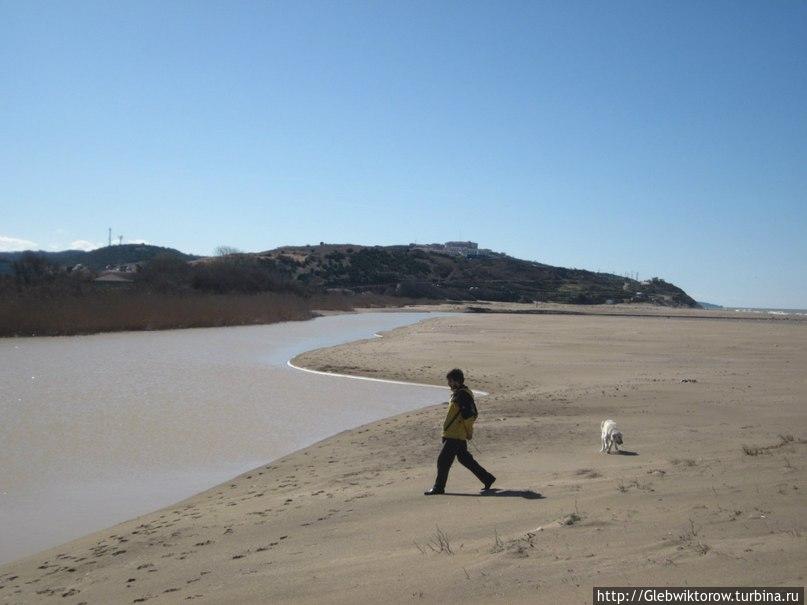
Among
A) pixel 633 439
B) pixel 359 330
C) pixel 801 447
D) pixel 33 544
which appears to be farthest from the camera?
pixel 359 330

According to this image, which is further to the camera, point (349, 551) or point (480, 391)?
point (480, 391)

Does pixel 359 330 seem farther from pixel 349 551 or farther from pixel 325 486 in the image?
pixel 349 551

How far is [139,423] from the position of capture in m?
14.4

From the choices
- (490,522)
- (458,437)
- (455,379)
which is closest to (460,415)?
(458,437)

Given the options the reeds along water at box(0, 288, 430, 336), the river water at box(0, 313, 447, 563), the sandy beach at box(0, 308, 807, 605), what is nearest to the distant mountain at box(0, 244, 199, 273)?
the reeds along water at box(0, 288, 430, 336)

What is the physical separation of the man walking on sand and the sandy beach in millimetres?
203

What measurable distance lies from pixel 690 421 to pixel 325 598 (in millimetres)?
8571

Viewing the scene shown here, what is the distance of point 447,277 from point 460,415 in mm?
117280

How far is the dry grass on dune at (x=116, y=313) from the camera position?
117 ft

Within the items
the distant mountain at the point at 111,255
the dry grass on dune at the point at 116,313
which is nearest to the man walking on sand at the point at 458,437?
the dry grass on dune at the point at 116,313

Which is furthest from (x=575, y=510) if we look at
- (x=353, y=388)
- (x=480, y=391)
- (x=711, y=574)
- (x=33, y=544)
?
(x=353, y=388)

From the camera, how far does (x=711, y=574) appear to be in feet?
14.6

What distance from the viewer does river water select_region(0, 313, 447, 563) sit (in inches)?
363

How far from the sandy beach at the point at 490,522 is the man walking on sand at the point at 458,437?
0.20 metres
